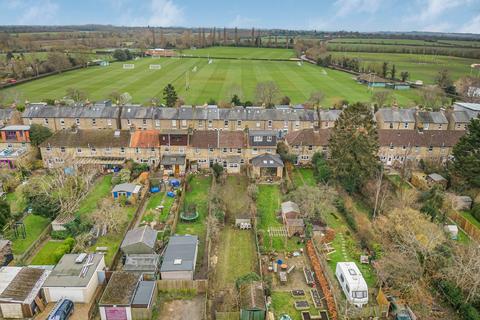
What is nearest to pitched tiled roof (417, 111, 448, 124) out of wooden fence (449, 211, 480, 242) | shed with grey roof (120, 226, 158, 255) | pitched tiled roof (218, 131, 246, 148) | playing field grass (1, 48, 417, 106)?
playing field grass (1, 48, 417, 106)

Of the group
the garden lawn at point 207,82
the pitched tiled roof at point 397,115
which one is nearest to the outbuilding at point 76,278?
the pitched tiled roof at point 397,115

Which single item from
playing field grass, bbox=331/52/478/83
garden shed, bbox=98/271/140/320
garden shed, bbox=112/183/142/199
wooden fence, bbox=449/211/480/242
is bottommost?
garden shed, bbox=98/271/140/320

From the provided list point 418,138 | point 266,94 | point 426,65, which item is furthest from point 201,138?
point 426,65

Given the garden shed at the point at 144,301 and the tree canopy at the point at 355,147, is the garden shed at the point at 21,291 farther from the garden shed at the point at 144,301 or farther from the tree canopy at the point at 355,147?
the tree canopy at the point at 355,147

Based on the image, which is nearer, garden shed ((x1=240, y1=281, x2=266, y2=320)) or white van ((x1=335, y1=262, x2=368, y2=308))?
garden shed ((x1=240, y1=281, x2=266, y2=320))

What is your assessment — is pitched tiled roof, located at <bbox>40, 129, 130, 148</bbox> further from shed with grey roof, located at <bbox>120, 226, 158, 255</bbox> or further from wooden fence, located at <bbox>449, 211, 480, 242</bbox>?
wooden fence, located at <bbox>449, 211, 480, 242</bbox>

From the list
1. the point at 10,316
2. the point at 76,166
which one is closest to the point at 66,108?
the point at 76,166
